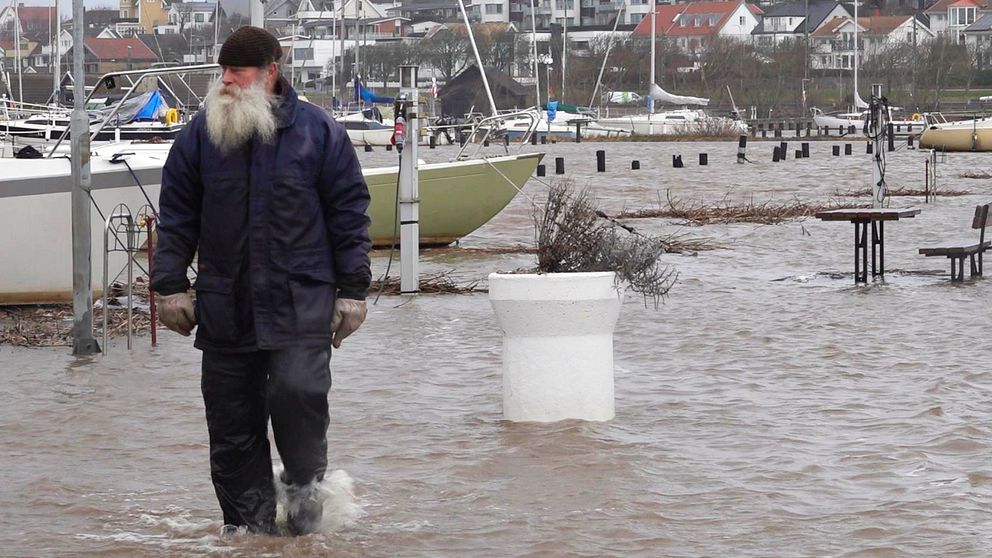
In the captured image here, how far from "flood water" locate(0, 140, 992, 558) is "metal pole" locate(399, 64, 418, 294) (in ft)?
1.00

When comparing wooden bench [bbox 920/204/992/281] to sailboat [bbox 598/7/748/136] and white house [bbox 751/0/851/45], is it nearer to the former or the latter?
sailboat [bbox 598/7/748/136]

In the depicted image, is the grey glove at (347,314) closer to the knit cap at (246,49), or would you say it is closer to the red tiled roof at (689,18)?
the knit cap at (246,49)

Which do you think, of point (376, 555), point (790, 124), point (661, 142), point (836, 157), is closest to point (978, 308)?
point (376, 555)

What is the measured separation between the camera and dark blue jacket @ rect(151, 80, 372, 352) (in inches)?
224

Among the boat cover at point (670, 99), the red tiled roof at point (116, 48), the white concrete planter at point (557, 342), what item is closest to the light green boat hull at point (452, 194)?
the white concrete planter at point (557, 342)

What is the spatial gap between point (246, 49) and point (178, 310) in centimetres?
99

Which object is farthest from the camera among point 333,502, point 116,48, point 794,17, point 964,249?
point 794,17

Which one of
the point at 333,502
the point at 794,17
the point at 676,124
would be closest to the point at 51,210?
the point at 333,502

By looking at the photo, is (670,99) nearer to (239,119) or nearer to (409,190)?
(409,190)

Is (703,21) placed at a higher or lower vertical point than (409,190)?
higher

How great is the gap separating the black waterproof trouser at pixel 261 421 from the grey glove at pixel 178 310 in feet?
0.47

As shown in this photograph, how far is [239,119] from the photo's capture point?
Result: 5645 millimetres

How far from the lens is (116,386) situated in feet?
31.8

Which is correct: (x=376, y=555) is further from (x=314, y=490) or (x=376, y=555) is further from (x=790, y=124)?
(x=790, y=124)
